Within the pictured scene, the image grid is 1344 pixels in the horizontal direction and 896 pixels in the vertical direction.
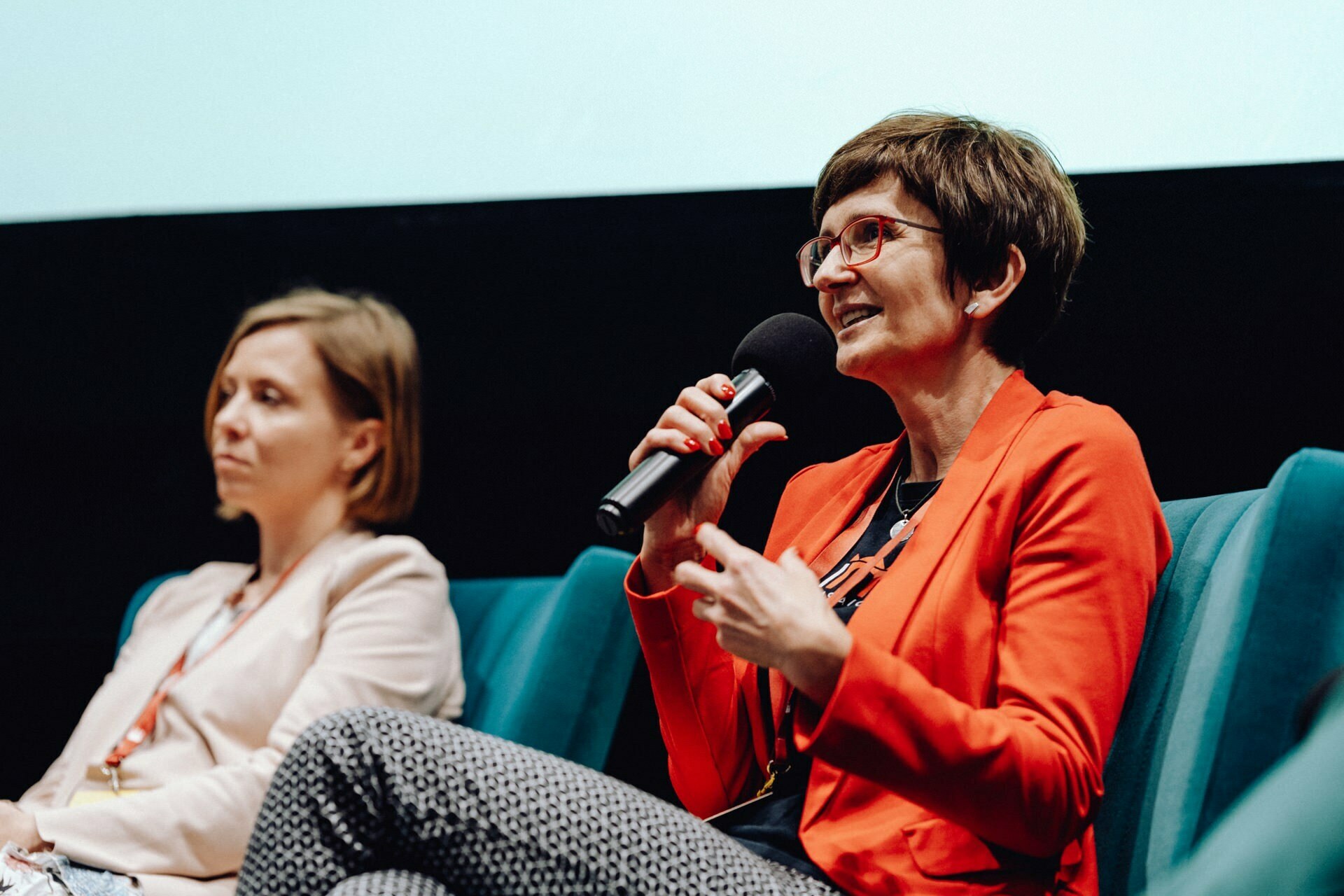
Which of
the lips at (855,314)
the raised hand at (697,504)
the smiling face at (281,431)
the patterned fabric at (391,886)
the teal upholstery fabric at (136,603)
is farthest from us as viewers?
the teal upholstery fabric at (136,603)

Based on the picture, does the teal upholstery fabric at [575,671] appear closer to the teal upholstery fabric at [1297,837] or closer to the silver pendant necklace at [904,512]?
the silver pendant necklace at [904,512]

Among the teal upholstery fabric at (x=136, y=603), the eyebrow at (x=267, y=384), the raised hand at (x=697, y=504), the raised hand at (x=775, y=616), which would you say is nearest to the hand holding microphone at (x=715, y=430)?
the raised hand at (x=697, y=504)

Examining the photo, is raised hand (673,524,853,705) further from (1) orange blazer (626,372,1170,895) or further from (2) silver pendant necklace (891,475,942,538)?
(2) silver pendant necklace (891,475,942,538)

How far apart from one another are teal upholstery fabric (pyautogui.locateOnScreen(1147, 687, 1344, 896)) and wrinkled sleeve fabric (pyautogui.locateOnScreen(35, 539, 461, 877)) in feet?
3.78

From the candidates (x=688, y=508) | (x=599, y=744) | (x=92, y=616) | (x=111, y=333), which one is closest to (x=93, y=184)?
(x=111, y=333)

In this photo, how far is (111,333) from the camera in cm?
196

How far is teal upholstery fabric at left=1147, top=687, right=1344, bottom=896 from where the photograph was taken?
31cm

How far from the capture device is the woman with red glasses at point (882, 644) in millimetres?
701

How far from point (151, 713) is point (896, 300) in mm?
1108

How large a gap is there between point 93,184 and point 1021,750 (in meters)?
1.86

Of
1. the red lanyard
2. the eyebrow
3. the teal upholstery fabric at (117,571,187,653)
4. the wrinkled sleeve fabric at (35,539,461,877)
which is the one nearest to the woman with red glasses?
the wrinkled sleeve fabric at (35,539,461,877)

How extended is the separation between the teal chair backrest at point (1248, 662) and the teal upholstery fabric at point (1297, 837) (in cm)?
47

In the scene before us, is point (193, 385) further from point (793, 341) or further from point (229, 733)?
point (793, 341)

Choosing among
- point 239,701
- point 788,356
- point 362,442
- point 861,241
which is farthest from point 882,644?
point 362,442
